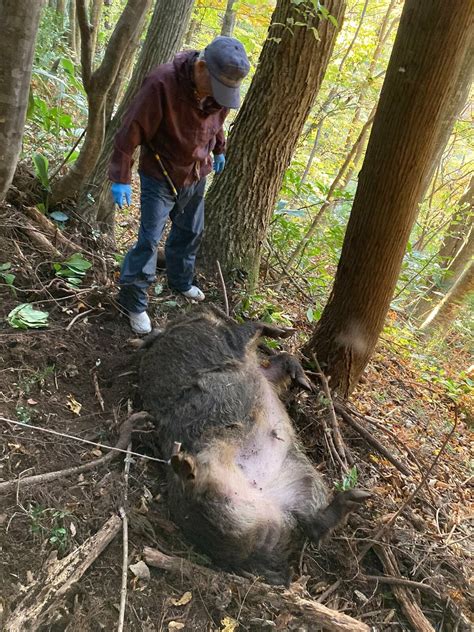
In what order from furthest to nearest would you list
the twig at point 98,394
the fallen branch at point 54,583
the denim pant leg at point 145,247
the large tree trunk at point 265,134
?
the large tree trunk at point 265,134 < the denim pant leg at point 145,247 < the twig at point 98,394 < the fallen branch at point 54,583

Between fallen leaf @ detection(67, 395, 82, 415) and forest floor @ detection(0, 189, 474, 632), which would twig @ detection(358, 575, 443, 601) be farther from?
fallen leaf @ detection(67, 395, 82, 415)

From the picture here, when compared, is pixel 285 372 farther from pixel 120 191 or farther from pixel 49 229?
pixel 49 229

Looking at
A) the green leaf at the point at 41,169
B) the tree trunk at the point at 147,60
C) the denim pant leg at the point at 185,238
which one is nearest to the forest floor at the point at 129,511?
the green leaf at the point at 41,169

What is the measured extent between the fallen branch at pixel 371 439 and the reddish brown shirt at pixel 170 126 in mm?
2170

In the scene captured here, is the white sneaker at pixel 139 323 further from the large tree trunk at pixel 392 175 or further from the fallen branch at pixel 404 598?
the fallen branch at pixel 404 598

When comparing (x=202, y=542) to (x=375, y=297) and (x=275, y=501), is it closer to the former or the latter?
(x=275, y=501)

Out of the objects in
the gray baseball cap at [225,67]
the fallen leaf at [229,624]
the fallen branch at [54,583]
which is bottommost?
the fallen leaf at [229,624]

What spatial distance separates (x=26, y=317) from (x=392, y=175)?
2613mm

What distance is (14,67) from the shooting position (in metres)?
2.91

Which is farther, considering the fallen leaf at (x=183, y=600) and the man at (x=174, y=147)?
the man at (x=174, y=147)

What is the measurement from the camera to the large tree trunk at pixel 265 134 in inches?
153

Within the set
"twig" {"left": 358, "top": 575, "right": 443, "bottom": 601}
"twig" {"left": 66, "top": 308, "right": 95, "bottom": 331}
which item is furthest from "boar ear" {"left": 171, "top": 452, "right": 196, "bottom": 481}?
"twig" {"left": 66, "top": 308, "right": 95, "bottom": 331}

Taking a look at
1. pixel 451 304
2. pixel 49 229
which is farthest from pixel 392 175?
pixel 451 304

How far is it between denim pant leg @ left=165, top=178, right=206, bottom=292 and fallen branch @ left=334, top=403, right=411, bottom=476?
1829mm
